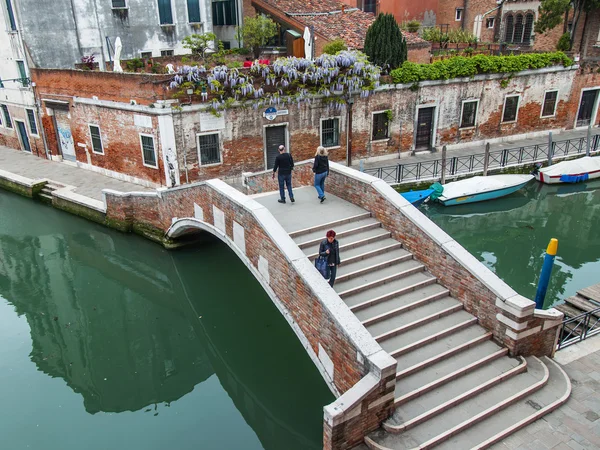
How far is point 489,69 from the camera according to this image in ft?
57.0

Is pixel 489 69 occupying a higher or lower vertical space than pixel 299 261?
higher

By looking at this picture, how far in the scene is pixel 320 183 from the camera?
9.30m

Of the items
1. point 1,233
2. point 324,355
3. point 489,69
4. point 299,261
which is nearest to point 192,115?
point 1,233

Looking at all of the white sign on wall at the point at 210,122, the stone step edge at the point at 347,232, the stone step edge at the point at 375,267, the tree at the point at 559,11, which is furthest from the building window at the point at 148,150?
the tree at the point at 559,11

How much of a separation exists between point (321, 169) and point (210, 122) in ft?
19.8

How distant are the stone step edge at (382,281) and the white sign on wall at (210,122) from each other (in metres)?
8.15

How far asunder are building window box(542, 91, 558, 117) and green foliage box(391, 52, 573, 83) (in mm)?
1111

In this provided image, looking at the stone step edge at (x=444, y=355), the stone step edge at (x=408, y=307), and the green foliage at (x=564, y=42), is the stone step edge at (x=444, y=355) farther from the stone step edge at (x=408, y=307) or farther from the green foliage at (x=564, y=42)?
the green foliage at (x=564, y=42)

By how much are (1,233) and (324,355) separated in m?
11.9

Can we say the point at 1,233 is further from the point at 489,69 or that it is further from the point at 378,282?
the point at 489,69

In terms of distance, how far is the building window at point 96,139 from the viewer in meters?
16.2

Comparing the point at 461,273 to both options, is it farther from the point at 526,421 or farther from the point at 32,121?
the point at 32,121

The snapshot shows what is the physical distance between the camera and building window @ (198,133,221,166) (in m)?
14.3

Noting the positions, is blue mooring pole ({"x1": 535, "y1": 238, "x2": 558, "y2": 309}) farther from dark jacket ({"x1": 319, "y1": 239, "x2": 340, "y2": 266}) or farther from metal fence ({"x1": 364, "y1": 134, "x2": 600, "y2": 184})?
metal fence ({"x1": 364, "y1": 134, "x2": 600, "y2": 184})
